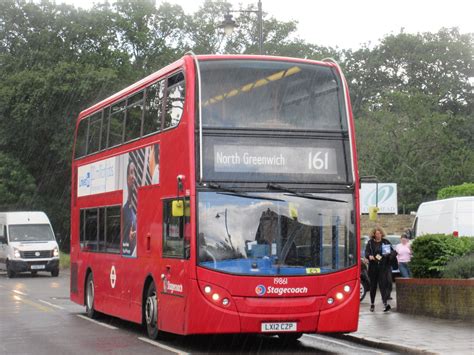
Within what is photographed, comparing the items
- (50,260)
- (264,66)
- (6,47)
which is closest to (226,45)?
(6,47)

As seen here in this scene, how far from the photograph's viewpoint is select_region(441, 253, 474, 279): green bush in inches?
725

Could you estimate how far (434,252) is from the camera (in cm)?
1956

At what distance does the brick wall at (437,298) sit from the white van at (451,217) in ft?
26.2

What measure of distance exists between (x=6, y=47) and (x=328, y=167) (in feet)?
163

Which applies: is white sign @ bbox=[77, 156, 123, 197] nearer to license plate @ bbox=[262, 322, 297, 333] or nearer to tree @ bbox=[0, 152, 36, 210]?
license plate @ bbox=[262, 322, 297, 333]

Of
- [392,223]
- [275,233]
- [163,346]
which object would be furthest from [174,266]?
[392,223]

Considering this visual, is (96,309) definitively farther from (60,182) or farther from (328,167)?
(60,182)

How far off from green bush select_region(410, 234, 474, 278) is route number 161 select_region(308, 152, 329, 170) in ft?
19.5

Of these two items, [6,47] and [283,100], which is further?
[6,47]

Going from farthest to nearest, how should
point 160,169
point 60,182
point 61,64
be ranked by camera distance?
point 60,182
point 61,64
point 160,169

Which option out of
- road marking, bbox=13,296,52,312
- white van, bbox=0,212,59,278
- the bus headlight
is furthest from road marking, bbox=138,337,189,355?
white van, bbox=0,212,59,278

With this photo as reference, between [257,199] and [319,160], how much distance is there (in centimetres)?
111

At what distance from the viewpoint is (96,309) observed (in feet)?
65.9

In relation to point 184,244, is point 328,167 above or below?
above
